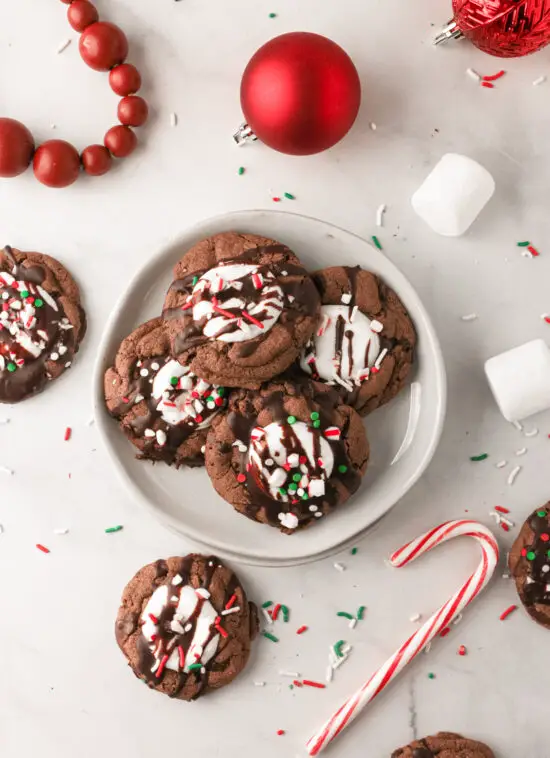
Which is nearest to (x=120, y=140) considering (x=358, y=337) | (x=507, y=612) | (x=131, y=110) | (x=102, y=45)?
(x=131, y=110)

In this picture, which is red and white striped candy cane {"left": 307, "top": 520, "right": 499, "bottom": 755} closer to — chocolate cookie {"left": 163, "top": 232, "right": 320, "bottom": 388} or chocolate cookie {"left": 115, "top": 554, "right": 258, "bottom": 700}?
chocolate cookie {"left": 115, "top": 554, "right": 258, "bottom": 700}

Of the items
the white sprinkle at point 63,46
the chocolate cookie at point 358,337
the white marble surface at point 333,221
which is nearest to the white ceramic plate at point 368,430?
the chocolate cookie at point 358,337

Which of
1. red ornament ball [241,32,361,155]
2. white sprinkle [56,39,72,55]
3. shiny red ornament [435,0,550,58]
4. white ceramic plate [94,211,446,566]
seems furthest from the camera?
white sprinkle [56,39,72,55]

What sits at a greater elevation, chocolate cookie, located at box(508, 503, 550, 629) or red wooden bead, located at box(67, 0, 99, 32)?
red wooden bead, located at box(67, 0, 99, 32)

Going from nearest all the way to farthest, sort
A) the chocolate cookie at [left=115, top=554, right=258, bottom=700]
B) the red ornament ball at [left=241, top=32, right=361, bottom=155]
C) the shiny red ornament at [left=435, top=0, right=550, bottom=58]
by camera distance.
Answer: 1. the shiny red ornament at [left=435, top=0, right=550, bottom=58]
2. the red ornament ball at [left=241, top=32, right=361, bottom=155]
3. the chocolate cookie at [left=115, top=554, right=258, bottom=700]

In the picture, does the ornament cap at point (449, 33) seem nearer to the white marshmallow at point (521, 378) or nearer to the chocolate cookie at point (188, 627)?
the white marshmallow at point (521, 378)

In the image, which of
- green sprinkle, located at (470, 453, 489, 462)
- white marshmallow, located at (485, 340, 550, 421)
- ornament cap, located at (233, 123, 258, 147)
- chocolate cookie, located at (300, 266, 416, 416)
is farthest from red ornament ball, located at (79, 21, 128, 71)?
Result: green sprinkle, located at (470, 453, 489, 462)

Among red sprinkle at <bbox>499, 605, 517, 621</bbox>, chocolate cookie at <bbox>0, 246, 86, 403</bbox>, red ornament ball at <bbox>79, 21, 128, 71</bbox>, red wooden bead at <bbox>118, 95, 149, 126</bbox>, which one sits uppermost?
red ornament ball at <bbox>79, 21, 128, 71</bbox>

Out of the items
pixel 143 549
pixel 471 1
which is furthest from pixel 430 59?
pixel 143 549

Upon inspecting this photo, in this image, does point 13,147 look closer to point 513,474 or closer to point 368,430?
point 368,430
